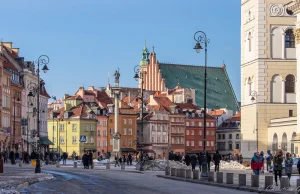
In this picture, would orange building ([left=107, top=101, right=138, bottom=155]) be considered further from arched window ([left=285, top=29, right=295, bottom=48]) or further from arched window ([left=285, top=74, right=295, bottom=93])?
arched window ([left=285, top=29, right=295, bottom=48])

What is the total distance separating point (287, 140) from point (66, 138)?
83664 mm

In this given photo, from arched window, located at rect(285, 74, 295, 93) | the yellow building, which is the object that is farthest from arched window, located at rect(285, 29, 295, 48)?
the yellow building

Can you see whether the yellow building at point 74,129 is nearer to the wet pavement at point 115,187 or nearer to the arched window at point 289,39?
the arched window at point 289,39

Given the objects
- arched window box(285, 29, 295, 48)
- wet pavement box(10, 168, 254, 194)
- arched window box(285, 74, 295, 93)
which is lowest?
wet pavement box(10, 168, 254, 194)

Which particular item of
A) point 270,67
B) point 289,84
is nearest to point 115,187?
point 270,67

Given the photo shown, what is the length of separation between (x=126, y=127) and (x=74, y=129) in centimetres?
1328

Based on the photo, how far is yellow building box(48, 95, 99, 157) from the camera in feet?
508

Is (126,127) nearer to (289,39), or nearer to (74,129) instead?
(74,129)

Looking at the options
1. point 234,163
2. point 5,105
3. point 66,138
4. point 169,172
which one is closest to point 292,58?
point 234,163

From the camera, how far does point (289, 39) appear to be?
8031 cm

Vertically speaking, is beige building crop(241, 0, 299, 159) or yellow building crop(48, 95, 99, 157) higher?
beige building crop(241, 0, 299, 159)

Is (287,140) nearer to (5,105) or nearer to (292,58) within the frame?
(292,58)

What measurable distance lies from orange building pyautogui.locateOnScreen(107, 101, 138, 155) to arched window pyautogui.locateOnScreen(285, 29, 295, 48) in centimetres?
8516

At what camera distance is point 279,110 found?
80.5 metres
